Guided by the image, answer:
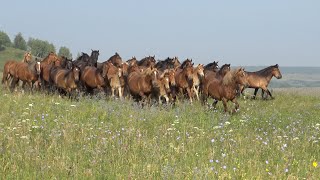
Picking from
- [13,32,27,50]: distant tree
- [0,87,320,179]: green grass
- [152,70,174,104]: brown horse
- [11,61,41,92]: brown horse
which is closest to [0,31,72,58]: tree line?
[13,32,27,50]: distant tree

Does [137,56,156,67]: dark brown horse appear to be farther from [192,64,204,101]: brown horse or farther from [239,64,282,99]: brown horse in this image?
[239,64,282,99]: brown horse

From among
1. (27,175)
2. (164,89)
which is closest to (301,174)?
(27,175)

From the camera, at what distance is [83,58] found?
73.3 ft

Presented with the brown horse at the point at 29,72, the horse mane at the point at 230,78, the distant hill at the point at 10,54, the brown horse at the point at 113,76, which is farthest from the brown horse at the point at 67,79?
the distant hill at the point at 10,54

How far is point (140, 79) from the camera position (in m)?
15.4

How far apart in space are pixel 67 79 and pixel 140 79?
12.4ft

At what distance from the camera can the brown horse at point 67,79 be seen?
55.0 ft

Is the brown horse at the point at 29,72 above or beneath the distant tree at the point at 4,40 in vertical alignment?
beneath

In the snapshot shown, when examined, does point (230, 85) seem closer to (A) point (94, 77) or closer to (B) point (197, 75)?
(B) point (197, 75)

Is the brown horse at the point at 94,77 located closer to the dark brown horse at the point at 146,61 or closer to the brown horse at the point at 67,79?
the brown horse at the point at 67,79

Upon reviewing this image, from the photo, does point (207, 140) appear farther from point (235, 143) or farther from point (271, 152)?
point (271, 152)

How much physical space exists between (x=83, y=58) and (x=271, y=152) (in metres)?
16.9

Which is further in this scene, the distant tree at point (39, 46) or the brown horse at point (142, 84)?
the distant tree at point (39, 46)

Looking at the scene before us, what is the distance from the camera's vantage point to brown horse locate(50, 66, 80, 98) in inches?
660
